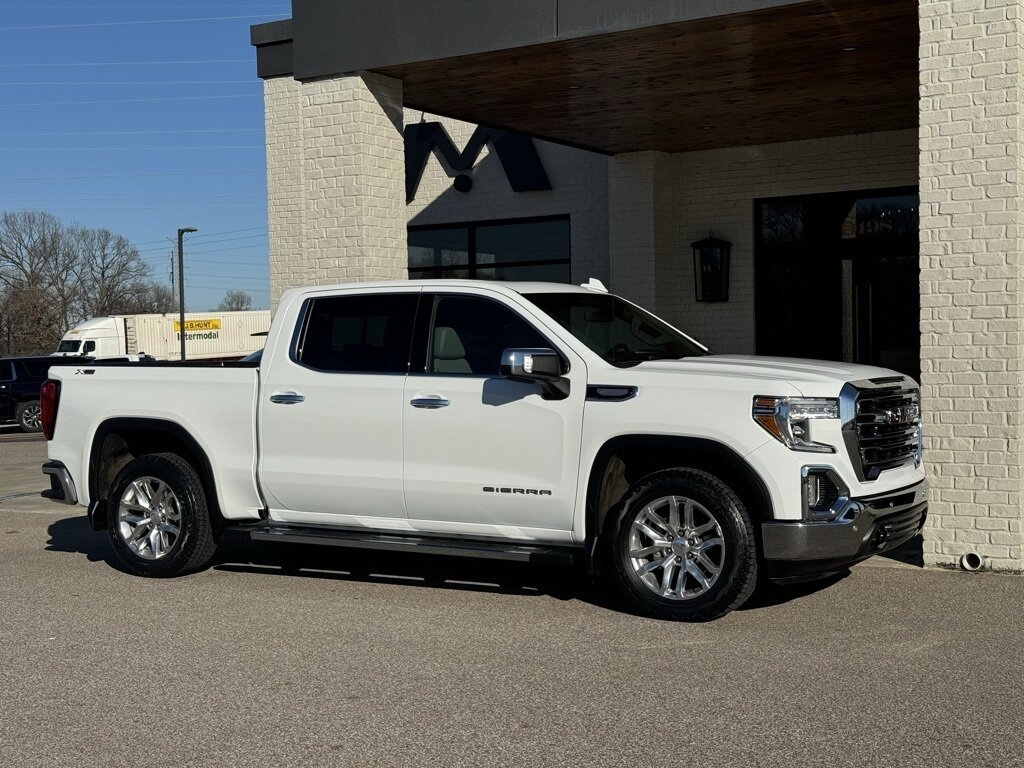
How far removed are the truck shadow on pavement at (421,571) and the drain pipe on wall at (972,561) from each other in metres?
0.91

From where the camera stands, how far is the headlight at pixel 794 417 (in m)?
6.99

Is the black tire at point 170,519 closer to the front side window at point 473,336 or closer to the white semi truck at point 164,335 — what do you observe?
the front side window at point 473,336

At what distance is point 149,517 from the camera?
29.7ft

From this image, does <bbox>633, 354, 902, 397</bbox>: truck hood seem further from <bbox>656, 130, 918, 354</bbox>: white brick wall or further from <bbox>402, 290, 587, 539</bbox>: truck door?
<bbox>656, 130, 918, 354</bbox>: white brick wall

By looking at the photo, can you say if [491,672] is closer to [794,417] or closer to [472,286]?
[794,417]

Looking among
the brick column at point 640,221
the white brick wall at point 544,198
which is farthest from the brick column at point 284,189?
the brick column at point 640,221

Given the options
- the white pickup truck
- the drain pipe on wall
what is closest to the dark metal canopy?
the white pickup truck

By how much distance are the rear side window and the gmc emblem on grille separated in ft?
9.74

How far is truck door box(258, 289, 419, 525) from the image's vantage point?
8148 mm

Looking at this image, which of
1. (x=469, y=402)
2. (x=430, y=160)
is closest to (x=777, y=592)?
(x=469, y=402)

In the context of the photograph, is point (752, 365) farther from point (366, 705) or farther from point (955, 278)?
point (366, 705)

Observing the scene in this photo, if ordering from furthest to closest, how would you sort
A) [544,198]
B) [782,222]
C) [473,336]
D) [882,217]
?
[544,198]
[782,222]
[882,217]
[473,336]

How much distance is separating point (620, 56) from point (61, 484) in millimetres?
5861

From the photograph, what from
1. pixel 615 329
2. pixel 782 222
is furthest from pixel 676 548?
pixel 782 222
